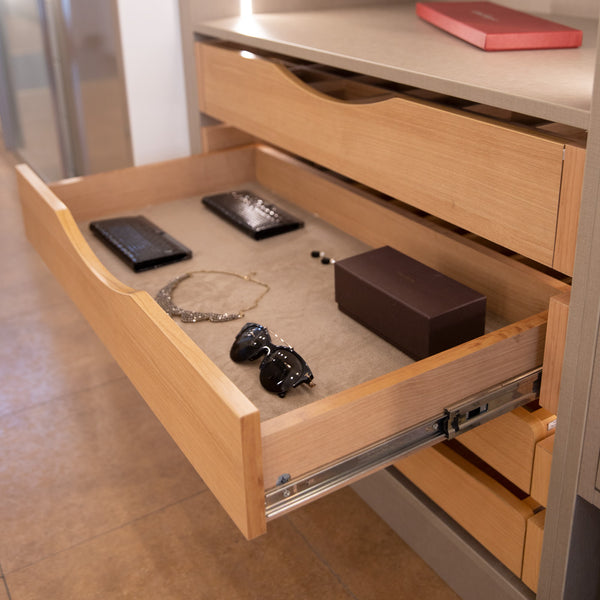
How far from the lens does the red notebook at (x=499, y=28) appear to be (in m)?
1.07

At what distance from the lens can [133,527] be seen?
1.40 m

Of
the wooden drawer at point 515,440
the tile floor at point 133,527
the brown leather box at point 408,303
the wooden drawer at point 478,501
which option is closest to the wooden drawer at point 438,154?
the brown leather box at point 408,303

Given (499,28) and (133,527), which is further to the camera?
(133,527)

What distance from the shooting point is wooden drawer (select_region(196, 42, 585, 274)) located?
841 millimetres

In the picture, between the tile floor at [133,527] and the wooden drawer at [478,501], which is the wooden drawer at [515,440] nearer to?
the wooden drawer at [478,501]

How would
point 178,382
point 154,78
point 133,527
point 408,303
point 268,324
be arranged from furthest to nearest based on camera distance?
point 154,78
point 133,527
point 268,324
point 408,303
point 178,382

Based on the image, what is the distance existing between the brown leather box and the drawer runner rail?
0.29 ft

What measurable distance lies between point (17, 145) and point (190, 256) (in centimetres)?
271

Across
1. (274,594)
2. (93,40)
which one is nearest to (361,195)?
(274,594)

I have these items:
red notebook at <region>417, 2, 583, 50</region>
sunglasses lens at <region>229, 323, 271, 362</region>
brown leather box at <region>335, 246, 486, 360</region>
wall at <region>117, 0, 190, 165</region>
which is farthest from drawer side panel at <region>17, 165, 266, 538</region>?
red notebook at <region>417, 2, 583, 50</region>

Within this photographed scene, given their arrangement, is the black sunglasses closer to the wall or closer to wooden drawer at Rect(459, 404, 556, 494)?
wooden drawer at Rect(459, 404, 556, 494)

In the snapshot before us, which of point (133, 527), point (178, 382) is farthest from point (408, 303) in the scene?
point (133, 527)

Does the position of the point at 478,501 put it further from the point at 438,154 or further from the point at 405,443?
the point at 438,154

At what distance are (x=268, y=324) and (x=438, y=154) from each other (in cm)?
34
